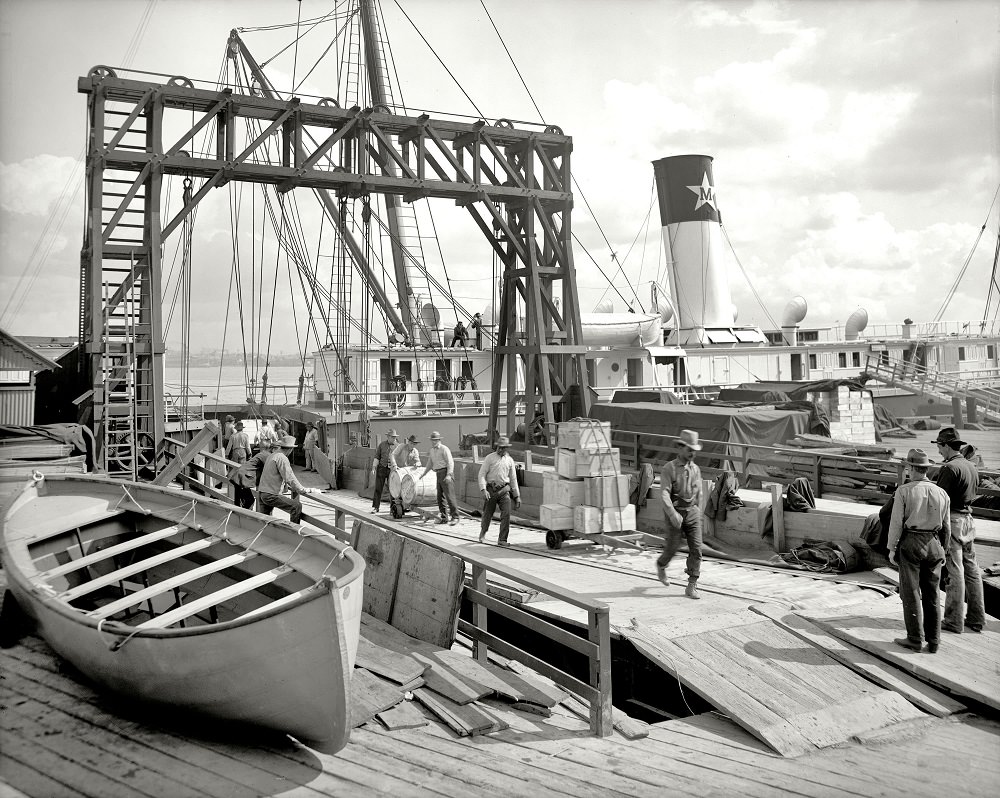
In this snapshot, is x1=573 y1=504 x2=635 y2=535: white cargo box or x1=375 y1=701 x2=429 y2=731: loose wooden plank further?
x1=573 y1=504 x2=635 y2=535: white cargo box

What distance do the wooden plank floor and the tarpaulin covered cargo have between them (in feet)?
34.6

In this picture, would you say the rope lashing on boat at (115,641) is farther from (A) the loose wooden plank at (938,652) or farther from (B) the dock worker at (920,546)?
(B) the dock worker at (920,546)

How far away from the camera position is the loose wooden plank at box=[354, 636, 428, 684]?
252 inches

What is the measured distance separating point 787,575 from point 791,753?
4.59m

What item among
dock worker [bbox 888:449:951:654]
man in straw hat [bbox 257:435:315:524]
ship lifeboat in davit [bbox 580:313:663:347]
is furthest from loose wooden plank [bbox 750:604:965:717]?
ship lifeboat in davit [bbox 580:313:663:347]

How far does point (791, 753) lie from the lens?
5777mm

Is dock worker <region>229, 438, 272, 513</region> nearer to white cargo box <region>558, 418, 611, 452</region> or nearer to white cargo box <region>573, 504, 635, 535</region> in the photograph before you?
white cargo box <region>558, 418, 611, 452</region>

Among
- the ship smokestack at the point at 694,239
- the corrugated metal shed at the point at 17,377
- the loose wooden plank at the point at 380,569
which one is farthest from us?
the ship smokestack at the point at 694,239

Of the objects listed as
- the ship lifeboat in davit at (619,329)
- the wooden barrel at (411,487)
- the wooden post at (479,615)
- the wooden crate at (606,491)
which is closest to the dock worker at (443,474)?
the wooden barrel at (411,487)

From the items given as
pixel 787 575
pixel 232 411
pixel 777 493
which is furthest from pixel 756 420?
pixel 232 411

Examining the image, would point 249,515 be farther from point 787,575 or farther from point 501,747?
point 787,575

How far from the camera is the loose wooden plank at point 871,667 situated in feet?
22.1

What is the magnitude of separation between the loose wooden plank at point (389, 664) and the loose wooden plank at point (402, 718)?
0.32 m

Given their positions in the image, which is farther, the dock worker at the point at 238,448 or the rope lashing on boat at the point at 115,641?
the dock worker at the point at 238,448
